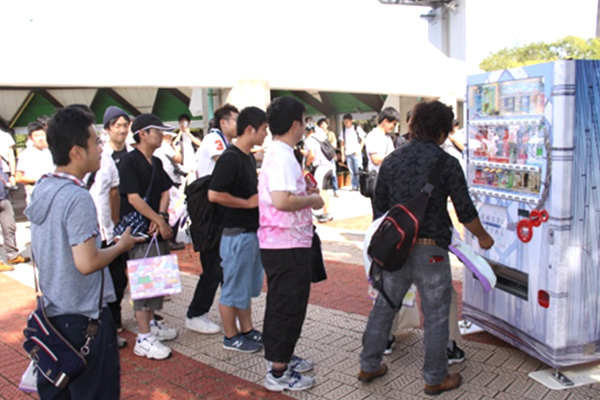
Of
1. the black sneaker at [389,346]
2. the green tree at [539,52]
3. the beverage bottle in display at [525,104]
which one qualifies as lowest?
the black sneaker at [389,346]

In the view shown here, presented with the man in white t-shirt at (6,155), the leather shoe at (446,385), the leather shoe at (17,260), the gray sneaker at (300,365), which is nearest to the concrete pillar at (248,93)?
the man in white t-shirt at (6,155)

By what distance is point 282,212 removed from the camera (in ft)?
11.1

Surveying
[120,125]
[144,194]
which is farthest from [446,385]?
[120,125]

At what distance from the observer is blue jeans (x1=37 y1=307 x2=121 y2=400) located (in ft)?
7.67

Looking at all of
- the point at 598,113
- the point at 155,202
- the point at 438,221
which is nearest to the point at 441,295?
the point at 438,221

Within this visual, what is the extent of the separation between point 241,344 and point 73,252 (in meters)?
2.23

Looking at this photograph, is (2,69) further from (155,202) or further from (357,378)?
(357,378)

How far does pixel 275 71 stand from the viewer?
12.3 m

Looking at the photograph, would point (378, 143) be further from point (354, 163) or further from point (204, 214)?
point (354, 163)

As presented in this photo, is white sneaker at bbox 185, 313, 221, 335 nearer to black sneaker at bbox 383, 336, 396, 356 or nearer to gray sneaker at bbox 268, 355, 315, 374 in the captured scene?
gray sneaker at bbox 268, 355, 315, 374

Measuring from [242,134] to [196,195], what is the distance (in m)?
0.69

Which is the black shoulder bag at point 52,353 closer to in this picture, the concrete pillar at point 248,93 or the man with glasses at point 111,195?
the man with glasses at point 111,195

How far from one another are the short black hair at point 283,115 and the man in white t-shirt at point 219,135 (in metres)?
1.39

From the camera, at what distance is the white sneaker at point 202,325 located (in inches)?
183
